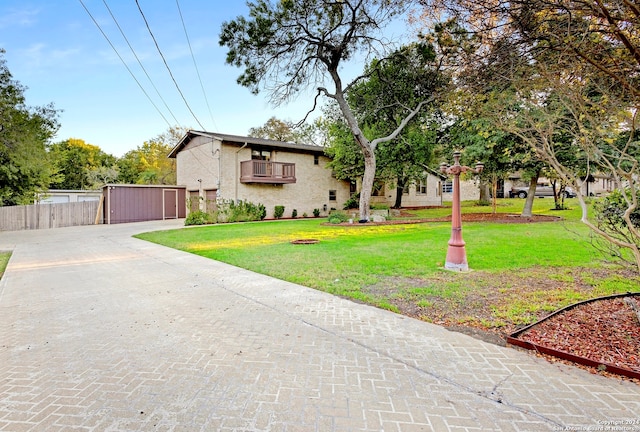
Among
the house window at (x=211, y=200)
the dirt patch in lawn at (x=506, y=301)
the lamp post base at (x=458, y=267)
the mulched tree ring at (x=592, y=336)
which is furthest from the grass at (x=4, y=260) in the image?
the house window at (x=211, y=200)

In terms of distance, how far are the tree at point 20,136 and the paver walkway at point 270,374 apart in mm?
11869

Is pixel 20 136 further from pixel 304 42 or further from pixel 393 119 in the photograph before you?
pixel 393 119

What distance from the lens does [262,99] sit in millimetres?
17078

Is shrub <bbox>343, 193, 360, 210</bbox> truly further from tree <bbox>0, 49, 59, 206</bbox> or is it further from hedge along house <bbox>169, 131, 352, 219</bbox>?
tree <bbox>0, 49, 59, 206</bbox>

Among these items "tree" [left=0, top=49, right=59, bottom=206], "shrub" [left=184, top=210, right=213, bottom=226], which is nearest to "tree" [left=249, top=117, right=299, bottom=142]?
"shrub" [left=184, top=210, right=213, bottom=226]

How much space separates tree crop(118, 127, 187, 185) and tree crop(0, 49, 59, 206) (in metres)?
17.0

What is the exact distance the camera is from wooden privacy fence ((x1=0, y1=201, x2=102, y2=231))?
18.4m

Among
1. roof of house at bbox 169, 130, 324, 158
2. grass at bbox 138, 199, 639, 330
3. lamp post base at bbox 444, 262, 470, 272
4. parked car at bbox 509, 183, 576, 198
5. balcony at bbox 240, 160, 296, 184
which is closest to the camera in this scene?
grass at bbox 138, 199, 639, 330

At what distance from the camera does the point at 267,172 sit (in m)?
21.2

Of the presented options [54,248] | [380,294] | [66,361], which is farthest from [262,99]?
[66,361]

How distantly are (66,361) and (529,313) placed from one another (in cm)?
525

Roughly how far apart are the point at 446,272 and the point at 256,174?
53.7 feet

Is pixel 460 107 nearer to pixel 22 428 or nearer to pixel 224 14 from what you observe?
pixel 22 428

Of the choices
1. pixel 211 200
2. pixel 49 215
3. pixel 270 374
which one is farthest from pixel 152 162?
pixel 270 374
